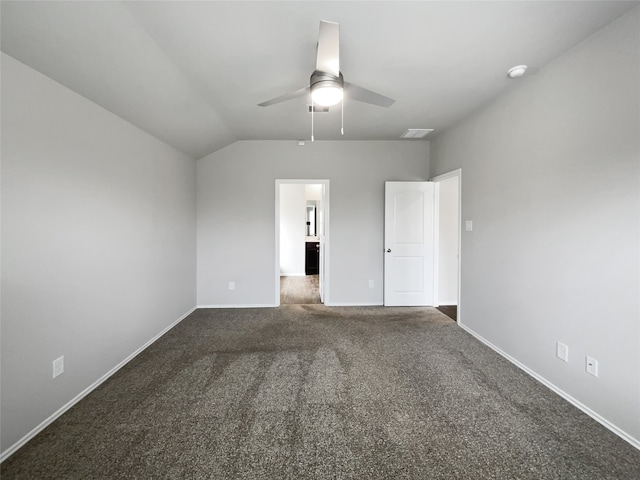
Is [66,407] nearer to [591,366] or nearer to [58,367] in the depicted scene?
[58,367]

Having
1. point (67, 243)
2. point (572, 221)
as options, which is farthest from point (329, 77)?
point (67, 243)

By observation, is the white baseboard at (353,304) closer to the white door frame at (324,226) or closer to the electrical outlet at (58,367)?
the white door frame at (324,226)

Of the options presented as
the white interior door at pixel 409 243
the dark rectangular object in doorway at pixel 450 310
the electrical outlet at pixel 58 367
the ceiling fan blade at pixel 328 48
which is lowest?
the dark rectangular object in doorway at pixel 450 310

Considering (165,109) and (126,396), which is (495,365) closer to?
(126,396)

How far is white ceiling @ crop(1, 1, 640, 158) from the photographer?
1514mm

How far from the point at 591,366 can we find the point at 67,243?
3.73 m

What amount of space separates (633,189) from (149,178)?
394cm

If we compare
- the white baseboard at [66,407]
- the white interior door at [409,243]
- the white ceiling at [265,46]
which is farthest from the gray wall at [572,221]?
the white baseboard at [66,407]

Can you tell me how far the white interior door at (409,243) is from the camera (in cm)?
409

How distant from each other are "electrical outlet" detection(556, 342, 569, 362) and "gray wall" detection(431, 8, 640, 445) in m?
0.04

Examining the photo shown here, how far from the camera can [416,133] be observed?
12.2 feet

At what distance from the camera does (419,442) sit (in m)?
1.57

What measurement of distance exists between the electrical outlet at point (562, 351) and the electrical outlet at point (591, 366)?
0.14 metres

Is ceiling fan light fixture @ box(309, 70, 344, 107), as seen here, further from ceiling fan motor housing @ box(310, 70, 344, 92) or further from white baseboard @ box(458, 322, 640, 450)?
white baseboard @ box(458, 322, 640, 450)
